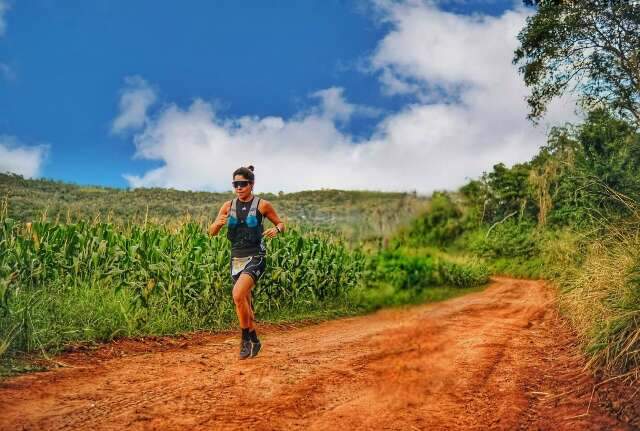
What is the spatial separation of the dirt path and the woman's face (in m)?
2.12

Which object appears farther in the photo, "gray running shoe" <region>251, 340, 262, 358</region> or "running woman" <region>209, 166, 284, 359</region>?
"gray running shoe" <region>251, 340, 262, 358</region>

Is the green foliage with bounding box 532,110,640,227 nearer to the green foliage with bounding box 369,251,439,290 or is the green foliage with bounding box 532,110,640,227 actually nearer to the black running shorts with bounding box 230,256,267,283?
the black running shorts with bounding box 230,256,267,283

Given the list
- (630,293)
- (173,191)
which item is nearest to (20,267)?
(630,293)

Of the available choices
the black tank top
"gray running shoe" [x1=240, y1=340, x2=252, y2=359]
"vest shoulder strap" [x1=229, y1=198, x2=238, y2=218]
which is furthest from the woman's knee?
"vest shoulder strap" [x1=229, y1=198, x2=238, y2=218]

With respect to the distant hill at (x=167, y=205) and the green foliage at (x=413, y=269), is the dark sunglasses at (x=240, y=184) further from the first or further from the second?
the green foliage at (x=413, y=269)

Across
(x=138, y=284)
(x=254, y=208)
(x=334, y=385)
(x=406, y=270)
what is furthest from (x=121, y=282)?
(x=406, y=270)

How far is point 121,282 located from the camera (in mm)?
9898

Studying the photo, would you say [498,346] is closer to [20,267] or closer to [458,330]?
[458,330]

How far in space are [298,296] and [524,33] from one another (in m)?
16.7

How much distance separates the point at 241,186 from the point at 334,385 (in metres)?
2.69

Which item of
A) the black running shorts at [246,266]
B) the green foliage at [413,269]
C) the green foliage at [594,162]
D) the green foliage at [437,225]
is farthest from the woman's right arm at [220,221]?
the green foliage at [594,162]

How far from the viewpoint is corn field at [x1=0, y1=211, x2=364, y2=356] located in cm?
799

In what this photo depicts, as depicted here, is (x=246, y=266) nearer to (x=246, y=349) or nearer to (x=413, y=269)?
(x=246, y=349)

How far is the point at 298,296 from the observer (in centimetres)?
1237
